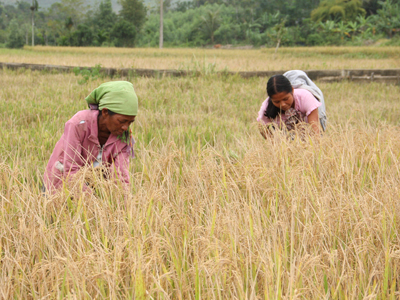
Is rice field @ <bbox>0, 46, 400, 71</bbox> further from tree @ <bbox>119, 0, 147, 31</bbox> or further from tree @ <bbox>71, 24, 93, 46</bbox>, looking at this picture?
tree @ <bbox>119, 0, 147, 31</bbox>

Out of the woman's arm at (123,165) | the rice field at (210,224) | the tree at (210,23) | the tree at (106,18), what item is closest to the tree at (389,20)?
the tree at (210,23)

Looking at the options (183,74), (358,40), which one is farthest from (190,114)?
(358,40)

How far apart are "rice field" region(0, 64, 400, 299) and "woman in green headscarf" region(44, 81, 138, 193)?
0.53 feet

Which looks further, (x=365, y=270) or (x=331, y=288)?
(x=365, y=270)

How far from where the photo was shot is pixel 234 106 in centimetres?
548

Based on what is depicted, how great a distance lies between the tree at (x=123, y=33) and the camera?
3412 centimetres

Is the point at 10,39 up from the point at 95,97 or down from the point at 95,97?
up

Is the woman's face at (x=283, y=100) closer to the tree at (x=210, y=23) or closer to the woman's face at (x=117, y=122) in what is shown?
the woman's face at (x=117, y=122)

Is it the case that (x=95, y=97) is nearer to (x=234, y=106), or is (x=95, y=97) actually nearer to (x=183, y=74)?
(x=234, y=106)

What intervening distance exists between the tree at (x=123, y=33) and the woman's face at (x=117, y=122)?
3395 cm

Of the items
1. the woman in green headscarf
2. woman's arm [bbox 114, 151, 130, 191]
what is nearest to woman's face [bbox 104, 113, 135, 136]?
the woman in green headscarf

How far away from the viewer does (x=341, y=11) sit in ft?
115

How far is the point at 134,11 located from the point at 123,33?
5446mm

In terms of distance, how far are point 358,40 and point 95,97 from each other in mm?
28217
